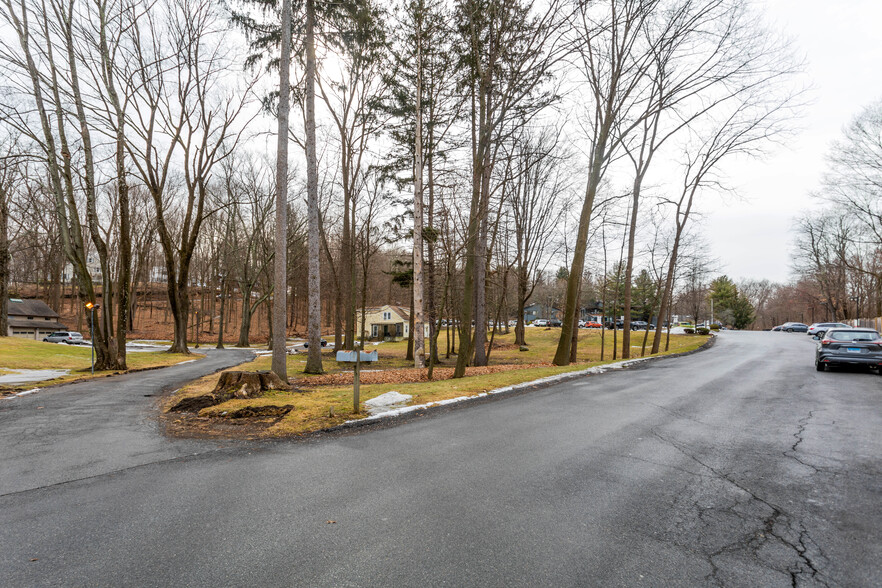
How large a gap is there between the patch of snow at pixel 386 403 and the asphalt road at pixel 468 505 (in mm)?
1202

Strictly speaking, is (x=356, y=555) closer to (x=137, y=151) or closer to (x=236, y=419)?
(x=236, y=419)

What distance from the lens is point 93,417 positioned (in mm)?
7613

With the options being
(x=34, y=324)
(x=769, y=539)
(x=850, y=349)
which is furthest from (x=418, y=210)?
(x=34, y=324)

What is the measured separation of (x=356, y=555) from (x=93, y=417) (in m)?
7.61

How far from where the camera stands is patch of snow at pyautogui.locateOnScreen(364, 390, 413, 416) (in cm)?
746

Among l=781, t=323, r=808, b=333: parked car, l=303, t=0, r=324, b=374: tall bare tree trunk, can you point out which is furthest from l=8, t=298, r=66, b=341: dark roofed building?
l=781, t=323, r=808, b=333: parked car

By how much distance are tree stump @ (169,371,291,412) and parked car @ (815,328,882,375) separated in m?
15.1

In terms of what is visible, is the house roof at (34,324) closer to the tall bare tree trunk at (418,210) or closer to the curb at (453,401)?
Result: the tall bare tree trunk at (418,210)

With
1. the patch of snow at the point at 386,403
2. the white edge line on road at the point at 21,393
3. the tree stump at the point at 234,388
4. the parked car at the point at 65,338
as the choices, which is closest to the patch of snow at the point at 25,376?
the white edge line on road at the point at 21,393

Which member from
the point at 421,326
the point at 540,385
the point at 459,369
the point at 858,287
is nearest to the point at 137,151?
the point at 421,326

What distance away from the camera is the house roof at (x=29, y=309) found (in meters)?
42.6

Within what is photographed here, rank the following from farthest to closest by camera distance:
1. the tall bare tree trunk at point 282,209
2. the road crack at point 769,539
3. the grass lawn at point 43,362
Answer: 1. the grass lawn at point 43,362
2. the tall bare tree trunk at point 282,209
3. the road crack at point 769,539

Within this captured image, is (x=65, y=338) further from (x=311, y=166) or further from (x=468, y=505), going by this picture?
(x=468, y=505)

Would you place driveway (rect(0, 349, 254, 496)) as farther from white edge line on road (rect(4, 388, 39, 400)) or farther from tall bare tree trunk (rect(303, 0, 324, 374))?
tall bare tree trunk (rect(303, 0, 324, 374))
